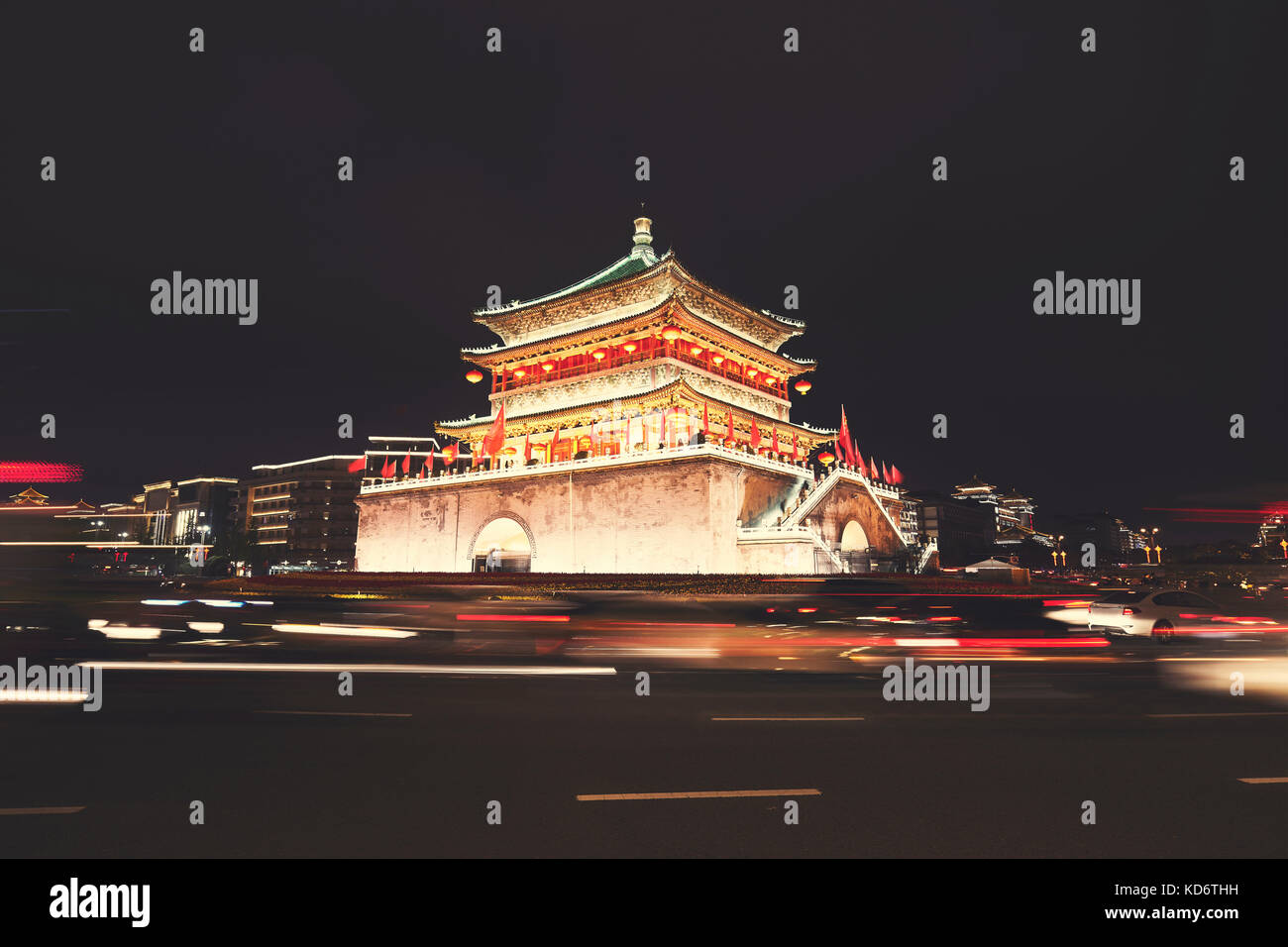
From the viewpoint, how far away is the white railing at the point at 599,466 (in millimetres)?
33656

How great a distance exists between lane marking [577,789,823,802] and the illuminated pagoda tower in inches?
1050

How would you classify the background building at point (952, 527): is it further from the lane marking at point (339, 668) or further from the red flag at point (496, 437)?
the lane marking at point (339, 668)

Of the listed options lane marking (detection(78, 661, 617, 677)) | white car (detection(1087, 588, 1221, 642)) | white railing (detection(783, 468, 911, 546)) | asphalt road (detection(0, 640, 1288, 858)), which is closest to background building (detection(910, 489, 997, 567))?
white railing (detection(783, 468, 911, 546))

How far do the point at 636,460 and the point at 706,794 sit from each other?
30400 mm

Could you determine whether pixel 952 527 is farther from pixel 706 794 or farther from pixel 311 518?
pixel 706 794

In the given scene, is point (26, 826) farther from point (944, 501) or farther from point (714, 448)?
point (944, 501)

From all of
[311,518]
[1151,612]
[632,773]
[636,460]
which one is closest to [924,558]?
[636,460]

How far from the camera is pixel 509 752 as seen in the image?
20.2ft

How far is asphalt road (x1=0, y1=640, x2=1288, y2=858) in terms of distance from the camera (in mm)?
4250

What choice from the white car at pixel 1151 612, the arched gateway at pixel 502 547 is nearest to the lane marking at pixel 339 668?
the white car at pixel 1151 612

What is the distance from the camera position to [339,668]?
437 inches

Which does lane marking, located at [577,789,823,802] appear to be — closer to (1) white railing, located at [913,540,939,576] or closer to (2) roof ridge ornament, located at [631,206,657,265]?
(1) white railing, located at [913,540,939,576]

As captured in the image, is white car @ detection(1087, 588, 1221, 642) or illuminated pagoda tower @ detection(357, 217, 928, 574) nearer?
white car @ detection(1087, 588, 1221, 642)

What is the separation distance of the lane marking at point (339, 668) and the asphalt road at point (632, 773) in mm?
1538
